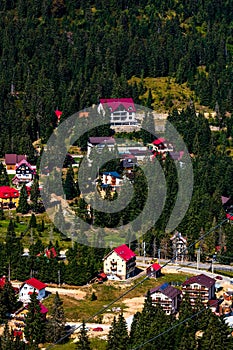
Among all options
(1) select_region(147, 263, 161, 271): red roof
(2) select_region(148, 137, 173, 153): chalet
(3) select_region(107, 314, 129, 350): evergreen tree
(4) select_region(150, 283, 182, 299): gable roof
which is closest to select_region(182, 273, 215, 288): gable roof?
(4) select_region(150, 283, 182, 299): gable roof

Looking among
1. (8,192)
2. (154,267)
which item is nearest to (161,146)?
(8,192)

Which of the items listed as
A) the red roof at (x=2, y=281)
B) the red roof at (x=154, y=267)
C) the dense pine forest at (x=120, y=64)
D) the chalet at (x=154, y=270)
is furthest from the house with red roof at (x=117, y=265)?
the dense pine forest at (x=120, y=64)

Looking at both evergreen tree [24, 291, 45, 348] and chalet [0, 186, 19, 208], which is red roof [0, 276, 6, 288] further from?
chalet [0, 186, 19, 208]

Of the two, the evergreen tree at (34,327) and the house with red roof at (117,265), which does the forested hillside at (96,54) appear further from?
the evergreen tree at (34,327)

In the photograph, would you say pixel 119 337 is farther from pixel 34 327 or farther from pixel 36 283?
pixel 36 283

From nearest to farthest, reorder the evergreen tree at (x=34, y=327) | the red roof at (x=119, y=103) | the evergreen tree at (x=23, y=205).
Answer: the evergreen tree at (x=34, y=327), the evergreen tree at (x=23, y=205), the red roof at (x=119, y=103)

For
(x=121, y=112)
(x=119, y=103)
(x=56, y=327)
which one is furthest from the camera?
(x=119, y=103)
